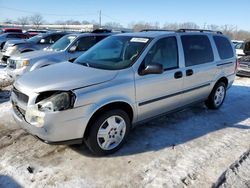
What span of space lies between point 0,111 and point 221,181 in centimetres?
445

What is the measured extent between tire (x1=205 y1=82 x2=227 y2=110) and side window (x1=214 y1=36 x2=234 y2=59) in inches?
25.2

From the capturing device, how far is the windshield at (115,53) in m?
3.90

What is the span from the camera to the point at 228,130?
4746 mm

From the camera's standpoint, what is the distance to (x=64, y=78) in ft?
11.5

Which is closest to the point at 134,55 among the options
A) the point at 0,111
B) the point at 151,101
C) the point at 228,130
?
the point at 151,101

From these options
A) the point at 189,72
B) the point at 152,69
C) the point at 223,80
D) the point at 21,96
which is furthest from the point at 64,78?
the point at 223,80

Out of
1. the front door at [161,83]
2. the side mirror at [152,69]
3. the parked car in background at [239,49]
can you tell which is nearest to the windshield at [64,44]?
the front door at [161,83]

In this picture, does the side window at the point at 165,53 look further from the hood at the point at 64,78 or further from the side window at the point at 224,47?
the side window at the point at 224,47

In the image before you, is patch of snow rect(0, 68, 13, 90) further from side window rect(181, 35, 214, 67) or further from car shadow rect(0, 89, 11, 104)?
side window rect(181, 35, 214, 67)

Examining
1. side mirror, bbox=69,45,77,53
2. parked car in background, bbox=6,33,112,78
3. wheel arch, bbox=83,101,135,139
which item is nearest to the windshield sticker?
wheel arch, bbox=83,101,135,139

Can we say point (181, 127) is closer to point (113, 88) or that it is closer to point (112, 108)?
point (112, 108)

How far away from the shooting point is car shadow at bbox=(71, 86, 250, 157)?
13.1 ft

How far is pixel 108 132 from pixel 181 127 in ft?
5.66

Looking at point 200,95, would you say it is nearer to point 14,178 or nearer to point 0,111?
point 14,178
